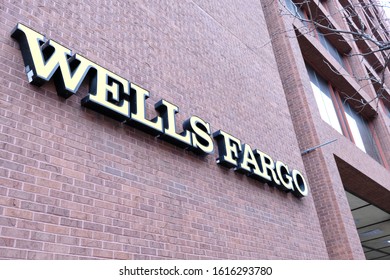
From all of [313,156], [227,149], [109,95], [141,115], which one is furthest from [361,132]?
[109,95]

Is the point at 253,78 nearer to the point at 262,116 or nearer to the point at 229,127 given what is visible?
the point at 262,116

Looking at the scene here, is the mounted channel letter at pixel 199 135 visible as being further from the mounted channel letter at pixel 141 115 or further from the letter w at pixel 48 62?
the letter w at pixel 48 62

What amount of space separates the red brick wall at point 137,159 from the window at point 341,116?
5.03m

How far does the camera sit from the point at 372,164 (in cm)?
1255

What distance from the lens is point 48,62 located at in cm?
Answer: 379

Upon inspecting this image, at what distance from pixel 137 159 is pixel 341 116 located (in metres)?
10.7

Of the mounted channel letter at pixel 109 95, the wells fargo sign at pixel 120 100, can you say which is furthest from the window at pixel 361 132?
the mounted channel letter at pixel 109 95

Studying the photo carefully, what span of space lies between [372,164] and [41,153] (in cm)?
1166

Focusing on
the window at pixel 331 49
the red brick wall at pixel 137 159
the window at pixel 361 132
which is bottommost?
the red brick wall at pixel 137 159

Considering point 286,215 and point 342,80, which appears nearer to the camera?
point 286,215

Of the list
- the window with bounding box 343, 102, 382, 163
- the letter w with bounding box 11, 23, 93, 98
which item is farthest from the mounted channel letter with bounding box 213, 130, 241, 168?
the window with bounding box 343, 102, 382, 163

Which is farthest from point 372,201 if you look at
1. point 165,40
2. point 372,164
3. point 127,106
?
point 127,106

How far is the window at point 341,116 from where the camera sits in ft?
40.6

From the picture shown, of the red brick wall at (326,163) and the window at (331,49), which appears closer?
the red brick wall at (326,163)
